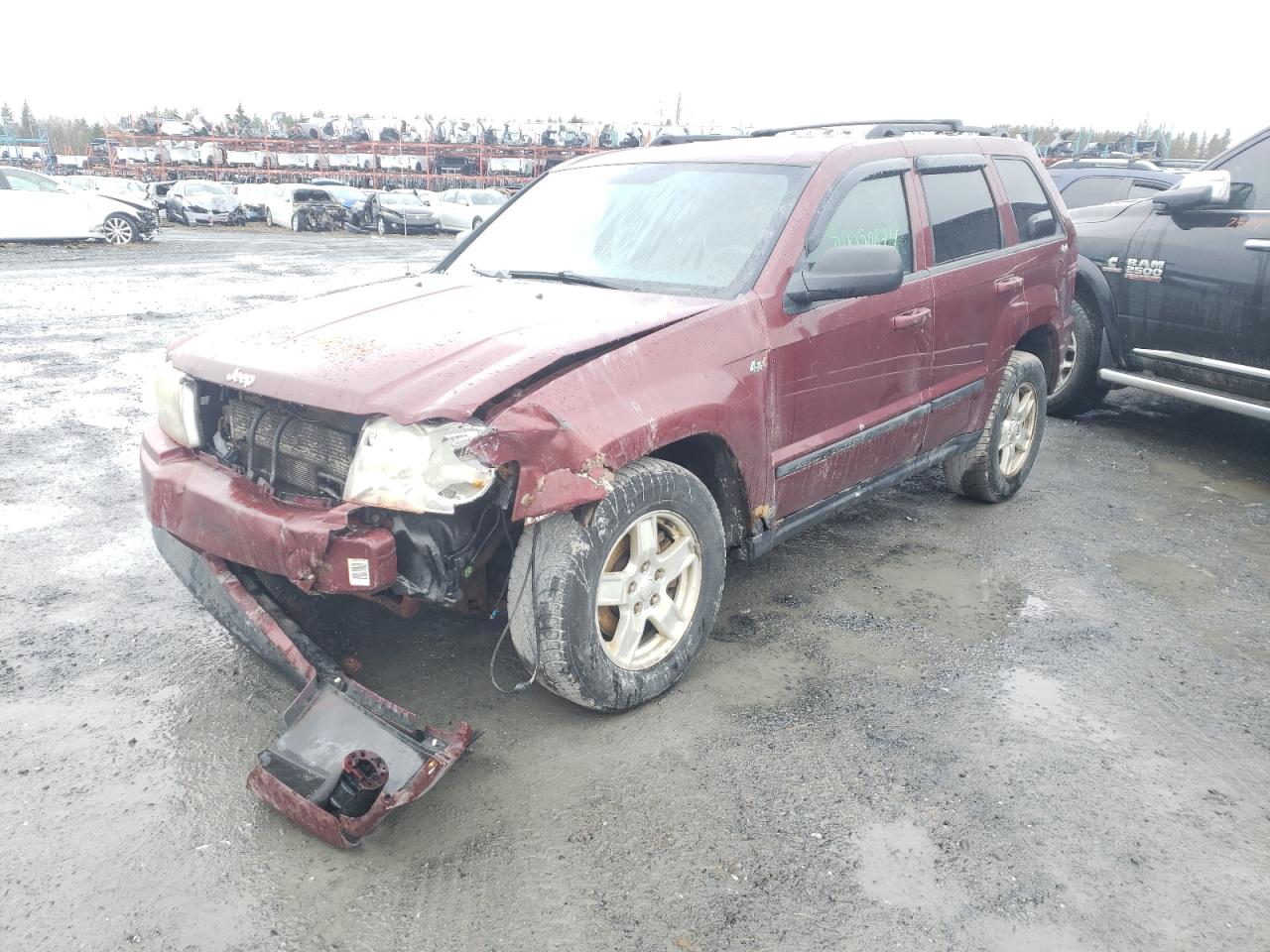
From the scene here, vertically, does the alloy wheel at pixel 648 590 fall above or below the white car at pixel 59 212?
below

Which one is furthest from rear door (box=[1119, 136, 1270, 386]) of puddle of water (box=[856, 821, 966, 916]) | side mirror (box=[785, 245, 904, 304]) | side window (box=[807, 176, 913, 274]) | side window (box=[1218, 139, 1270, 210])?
puddle of water (box=[856, 821, 966, 916])

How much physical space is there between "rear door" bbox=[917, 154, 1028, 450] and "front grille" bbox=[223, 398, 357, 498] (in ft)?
8.46

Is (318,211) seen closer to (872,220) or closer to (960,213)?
(960,213)

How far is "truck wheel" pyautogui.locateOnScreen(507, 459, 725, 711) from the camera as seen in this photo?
8.93 feet

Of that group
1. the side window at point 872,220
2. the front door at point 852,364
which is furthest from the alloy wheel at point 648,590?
the side window at point 872,220

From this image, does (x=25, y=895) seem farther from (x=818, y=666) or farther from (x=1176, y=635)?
(x=1176, y=635)

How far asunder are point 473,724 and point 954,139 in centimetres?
337

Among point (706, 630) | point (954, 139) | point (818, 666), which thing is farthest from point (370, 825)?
point (954, 139)

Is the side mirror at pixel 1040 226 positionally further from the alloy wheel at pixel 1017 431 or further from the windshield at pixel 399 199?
the windshield at pixel 399 199

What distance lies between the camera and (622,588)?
2914 mm

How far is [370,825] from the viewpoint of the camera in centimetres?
238

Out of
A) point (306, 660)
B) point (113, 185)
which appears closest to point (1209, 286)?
point (306, 660)

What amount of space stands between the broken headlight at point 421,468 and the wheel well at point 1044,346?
355 centimetres

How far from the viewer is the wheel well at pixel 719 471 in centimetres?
317
